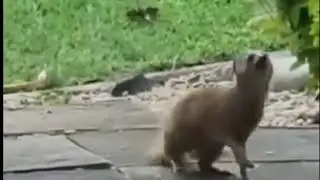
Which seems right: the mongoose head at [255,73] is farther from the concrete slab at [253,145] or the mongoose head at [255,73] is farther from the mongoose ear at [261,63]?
the concrete slab at [253,145]

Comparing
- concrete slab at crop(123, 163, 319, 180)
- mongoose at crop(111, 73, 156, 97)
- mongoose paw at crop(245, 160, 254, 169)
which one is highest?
mongoose at crop(111, 73, 156, 97)

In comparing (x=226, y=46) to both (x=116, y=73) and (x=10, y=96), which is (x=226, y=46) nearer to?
(x=116, y=73)

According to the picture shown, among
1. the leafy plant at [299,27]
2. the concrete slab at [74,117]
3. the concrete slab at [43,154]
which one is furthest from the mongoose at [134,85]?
the leafy plant at [299,27]

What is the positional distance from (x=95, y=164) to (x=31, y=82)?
180 millimetres

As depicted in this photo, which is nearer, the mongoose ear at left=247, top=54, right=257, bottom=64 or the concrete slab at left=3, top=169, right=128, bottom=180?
the mongoose ear at left=247, top=54, right=257, bottom=64

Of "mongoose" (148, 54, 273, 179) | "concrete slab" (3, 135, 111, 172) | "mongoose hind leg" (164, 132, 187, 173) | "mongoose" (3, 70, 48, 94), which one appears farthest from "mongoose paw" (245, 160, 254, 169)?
"mongoose" (3, 70, 48, 94)

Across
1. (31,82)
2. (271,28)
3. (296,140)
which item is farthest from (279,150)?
(31,82)

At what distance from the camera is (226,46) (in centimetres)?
305

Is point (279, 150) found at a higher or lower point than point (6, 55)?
lower

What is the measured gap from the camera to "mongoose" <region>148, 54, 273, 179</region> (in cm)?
298

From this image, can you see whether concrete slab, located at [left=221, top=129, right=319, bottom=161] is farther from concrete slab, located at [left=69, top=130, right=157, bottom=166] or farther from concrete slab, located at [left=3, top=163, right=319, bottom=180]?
concrete slab, located at [left=69, top=130, right=157, bottom=166]

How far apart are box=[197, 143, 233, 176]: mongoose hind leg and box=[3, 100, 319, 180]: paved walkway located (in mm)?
12

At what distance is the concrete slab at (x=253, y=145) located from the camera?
10.0 ft

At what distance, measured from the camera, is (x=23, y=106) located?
3092mm
